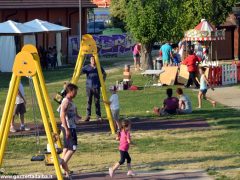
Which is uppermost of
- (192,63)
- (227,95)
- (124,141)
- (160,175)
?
(192,63)

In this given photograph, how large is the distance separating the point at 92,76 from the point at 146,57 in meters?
17.2

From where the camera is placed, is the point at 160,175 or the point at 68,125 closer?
the point at 68,125

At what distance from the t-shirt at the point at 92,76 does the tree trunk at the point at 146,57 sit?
53.8 feet

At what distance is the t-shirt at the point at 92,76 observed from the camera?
2181 centimetres

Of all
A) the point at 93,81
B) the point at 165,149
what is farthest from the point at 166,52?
the point at 165,149

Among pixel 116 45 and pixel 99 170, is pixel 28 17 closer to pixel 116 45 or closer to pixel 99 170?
pixel 116 45

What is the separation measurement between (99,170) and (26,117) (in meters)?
8.79

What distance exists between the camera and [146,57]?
128 feet

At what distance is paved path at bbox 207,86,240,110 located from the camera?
2648cm

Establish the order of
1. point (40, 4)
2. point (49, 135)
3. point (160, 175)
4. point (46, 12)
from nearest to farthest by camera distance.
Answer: point (49, 135) < point (160, 175) < point (40, 4) < point (46, 12)

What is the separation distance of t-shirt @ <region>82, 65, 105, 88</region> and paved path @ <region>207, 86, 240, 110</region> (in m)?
5.36

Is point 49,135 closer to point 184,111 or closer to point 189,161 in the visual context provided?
point 189,161

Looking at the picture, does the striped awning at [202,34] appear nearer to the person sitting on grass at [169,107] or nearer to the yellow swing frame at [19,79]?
the person sitting on grass at [169,107]

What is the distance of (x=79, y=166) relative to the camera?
630 inches
